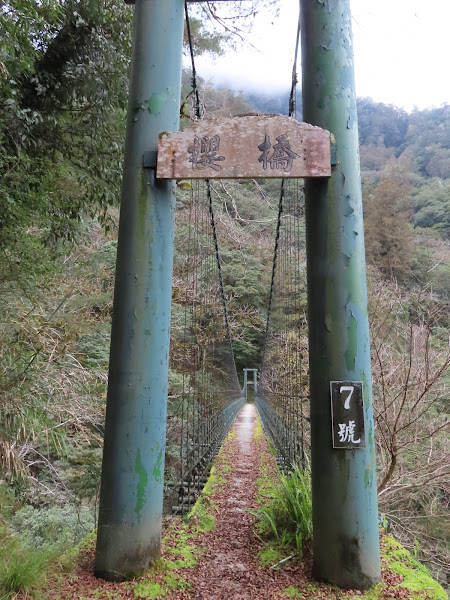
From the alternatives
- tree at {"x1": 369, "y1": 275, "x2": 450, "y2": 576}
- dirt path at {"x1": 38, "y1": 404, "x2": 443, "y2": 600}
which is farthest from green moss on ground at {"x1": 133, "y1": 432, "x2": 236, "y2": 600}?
tree at {"x1": 369, "y1": 275, "x2": 450, "y2": 576}

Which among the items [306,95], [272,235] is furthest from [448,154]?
[306,95]

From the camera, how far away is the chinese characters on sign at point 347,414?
132cm

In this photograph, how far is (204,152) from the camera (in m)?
1.49

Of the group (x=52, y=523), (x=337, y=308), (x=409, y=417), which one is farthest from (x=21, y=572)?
(x=409, y=417)

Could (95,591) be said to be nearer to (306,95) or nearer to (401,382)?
(306,95)

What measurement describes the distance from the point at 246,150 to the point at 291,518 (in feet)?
5.01

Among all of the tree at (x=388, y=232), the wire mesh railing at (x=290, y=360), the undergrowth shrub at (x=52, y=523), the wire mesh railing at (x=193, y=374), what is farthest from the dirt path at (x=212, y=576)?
the tree at (x=388, y=232)

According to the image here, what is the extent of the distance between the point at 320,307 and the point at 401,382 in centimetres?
300

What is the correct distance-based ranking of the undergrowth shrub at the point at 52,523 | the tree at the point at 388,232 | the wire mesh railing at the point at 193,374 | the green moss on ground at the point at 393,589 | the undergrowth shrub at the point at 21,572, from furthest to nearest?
the tree at the point at 388,232, the undergrowth shrub at the point at 52,523, the wire mesh railing at the point at 193,374, the green moss on ground at the point at 393,589, the undergrowth shrub at the point at 21,572

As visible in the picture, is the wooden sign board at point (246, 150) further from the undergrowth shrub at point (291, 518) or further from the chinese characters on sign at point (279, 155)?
the undergrowth shrub at point (291, 518)

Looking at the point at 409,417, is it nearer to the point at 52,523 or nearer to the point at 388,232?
the point at 52,523

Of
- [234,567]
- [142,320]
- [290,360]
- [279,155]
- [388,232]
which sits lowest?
[234,567]

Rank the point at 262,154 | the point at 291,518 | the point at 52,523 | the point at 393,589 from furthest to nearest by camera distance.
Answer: the point at 52,523
the point at 291,518
the point at 262,154
the point at 393,589

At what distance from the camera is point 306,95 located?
5.15 feet
